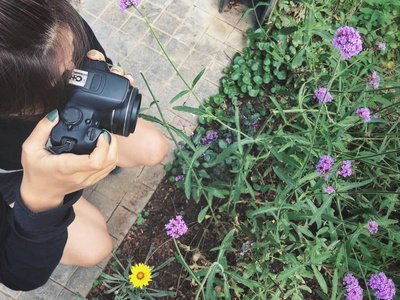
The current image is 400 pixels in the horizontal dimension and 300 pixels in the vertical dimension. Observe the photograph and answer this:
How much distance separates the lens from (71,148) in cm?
83

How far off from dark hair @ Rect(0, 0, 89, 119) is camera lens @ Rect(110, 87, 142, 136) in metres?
0.14

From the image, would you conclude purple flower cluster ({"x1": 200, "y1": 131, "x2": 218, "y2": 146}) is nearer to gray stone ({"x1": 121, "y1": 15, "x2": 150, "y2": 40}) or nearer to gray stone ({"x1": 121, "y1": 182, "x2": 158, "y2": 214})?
gray stone ({"x1": 121, "y1": 182, "x2": 158, "y2": 214})

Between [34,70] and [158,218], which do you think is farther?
[158,218]

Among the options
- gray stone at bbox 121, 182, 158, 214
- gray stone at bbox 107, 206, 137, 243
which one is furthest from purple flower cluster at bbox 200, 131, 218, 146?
gray stone at bbox 107, 206, 137, 243

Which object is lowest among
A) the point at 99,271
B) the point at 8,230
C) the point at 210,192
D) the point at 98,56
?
the point at 99,271

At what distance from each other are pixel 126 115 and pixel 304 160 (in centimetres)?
57

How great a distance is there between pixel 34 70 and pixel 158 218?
99 cm

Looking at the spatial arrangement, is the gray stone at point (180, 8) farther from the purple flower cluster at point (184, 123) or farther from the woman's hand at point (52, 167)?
the woman's hand at point (52, 167)

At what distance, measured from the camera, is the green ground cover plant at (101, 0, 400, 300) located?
100cm

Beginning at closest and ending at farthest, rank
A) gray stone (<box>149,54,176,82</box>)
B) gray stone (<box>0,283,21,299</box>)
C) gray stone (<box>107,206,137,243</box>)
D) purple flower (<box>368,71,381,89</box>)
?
purple flower (<box>368,71,381,89</box>), gray stone (<box>0,283,21,299</box>), gray stone (<box>107,206,137,243</box>), gray stone (<box>149,54,176,82</box>)

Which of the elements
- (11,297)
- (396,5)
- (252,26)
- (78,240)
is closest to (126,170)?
(78,240)

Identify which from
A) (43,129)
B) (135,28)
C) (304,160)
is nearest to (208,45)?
(135,28)

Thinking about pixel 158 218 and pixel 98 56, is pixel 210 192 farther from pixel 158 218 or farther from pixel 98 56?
pixel 98 56

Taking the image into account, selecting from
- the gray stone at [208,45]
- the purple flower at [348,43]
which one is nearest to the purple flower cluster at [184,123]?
the gray stone at [208,45]
